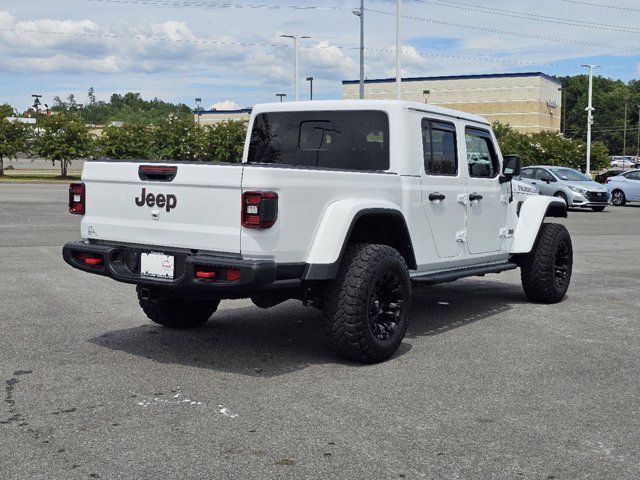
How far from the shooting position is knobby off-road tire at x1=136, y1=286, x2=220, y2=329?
22.6 ft

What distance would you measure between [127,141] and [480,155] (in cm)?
3712

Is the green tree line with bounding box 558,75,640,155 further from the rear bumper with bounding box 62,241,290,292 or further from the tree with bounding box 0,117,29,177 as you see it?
the rear bumper with bounding box 62,241,290,292

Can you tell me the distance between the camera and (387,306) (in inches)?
239

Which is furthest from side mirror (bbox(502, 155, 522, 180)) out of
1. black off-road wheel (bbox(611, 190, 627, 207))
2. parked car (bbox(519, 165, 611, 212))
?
black off-road wheel (bbox(611, 190, 627, 207))

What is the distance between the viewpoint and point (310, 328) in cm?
721

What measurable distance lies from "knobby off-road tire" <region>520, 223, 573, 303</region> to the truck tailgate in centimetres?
425

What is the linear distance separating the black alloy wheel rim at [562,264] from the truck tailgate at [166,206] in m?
4.72

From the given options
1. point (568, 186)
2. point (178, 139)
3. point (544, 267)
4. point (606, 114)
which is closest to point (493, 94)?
point (178, 139)

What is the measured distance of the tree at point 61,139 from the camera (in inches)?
1695

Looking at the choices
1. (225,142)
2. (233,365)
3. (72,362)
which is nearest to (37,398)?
(72,362)

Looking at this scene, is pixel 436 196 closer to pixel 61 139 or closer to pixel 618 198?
pixel 618 198

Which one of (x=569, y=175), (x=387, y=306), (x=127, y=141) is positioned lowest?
(x=387, y=306)

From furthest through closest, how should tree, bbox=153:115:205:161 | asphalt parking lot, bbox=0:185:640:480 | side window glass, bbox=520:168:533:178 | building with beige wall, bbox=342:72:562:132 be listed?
building with beige wall, bbox=342:72:562:132 → tree, bbox=153:115:205:161 → side window glass, bbox=520:168:533:178 → asphalt parking lot, bbox=0:185:640:480

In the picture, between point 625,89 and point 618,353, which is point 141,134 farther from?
point 625,89
